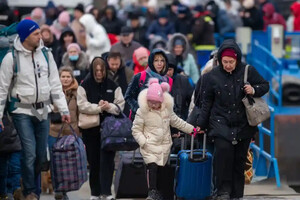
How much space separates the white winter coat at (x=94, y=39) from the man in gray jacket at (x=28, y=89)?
6993 millimetres

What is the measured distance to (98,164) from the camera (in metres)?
11.8

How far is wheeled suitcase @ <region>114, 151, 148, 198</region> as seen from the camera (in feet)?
38.8

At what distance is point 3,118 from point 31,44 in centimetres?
92

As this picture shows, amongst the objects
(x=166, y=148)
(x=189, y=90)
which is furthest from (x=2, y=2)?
(x=166, y=148)

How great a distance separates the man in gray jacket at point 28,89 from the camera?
10602mm

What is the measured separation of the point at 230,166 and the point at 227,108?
661 millimetres

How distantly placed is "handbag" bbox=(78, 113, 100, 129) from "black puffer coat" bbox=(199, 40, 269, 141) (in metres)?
1.53

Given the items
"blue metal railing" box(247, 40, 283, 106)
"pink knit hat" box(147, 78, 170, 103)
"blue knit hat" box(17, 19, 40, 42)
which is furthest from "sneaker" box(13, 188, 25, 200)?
"blue metal railing" box(247, 40, 283, 106)

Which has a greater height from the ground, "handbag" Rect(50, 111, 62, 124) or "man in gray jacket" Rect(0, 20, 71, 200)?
"man in gray jacket" Rect(0, 20, 71, 200)

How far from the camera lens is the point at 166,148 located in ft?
34.6

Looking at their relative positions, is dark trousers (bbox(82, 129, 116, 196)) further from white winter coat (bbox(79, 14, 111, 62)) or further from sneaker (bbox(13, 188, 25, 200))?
white winter coat (bbox(79, 14, 111, 62))

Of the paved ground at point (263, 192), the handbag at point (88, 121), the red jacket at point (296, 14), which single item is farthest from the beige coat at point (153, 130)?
the red jacket at point (296, 14)

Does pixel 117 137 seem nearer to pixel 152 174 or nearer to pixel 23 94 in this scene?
pixel 152 174

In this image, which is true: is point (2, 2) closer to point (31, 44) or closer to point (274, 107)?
point (274, 107)
